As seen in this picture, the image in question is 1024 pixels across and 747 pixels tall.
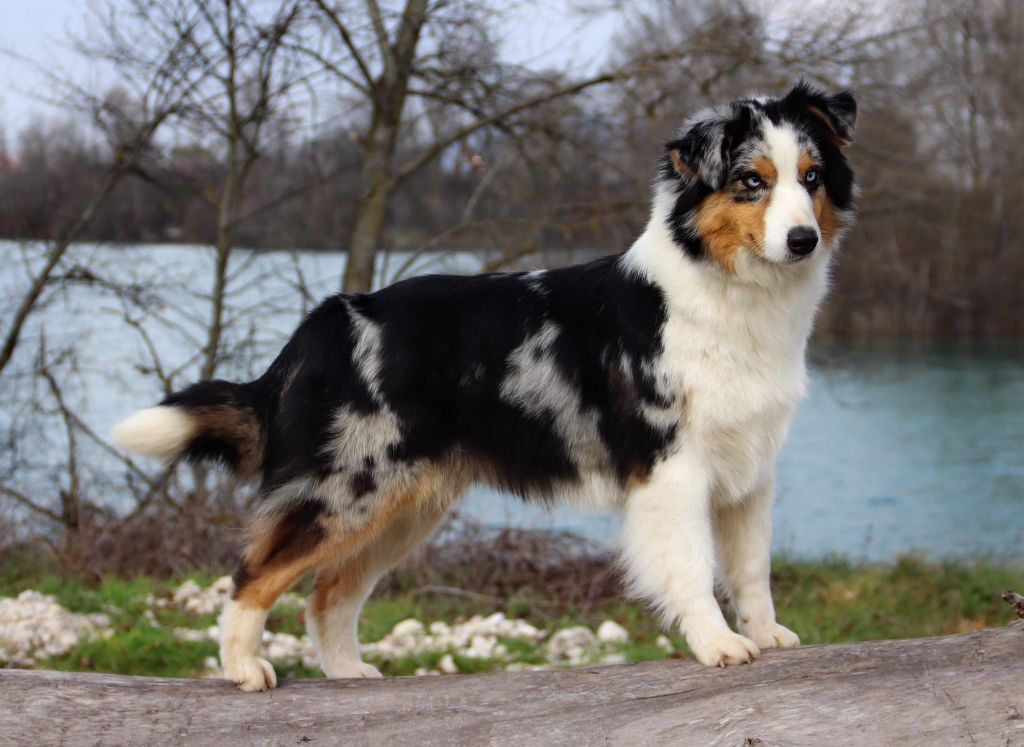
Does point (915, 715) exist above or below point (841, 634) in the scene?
above

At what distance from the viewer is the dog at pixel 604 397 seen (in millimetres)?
3621

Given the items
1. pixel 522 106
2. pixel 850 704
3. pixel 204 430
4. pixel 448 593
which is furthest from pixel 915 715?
pixel 522 106

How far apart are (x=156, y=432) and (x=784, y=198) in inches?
92.1

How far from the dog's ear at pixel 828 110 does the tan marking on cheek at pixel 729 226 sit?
462 millimetres

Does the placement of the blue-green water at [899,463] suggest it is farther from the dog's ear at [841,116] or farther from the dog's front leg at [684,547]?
the dog's ear at [841,116]

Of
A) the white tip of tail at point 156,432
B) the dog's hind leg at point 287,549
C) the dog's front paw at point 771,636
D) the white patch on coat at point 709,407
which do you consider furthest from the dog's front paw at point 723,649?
the white tip of tail at point 156,432

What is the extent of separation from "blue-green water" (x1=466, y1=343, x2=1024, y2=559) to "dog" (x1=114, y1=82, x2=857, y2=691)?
5317 millimetres

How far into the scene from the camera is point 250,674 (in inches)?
145

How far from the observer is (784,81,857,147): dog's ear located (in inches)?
147

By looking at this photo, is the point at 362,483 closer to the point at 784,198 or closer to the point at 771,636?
the point at 771,636

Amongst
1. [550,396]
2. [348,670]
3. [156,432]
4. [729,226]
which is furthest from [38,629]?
[729,226]

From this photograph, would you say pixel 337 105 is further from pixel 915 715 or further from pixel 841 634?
pixel 915 715

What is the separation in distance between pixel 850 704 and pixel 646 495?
929 mm

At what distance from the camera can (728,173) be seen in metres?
3.54
